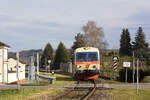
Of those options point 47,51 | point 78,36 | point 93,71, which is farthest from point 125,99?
point 47,51

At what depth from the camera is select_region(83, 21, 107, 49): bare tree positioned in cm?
7069

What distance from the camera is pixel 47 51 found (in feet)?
387

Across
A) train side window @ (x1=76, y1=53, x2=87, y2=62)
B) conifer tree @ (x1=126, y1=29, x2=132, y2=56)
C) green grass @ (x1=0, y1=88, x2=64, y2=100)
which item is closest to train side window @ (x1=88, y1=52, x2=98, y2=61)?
train side window @ (x1=76, y1=53, x2=87, y2=62)

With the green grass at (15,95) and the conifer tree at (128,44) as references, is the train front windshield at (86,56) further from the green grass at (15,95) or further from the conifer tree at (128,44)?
the conifer tree at (128,44)

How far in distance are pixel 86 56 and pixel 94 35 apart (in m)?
43.8

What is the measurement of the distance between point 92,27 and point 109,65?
2666 cm

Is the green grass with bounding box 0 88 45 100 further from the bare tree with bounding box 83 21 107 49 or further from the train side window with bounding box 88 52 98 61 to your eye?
the bare tree with bounding box 83 21 107 49

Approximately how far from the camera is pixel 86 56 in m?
27.2

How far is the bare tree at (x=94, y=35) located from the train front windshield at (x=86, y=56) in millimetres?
43247

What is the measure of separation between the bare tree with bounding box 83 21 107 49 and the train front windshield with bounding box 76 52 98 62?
43247 millimetres

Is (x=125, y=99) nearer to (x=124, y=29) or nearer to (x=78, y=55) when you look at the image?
(x=78, y=55)

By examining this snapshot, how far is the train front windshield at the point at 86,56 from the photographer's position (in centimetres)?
2704

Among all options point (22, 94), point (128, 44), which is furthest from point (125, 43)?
point (22, 94)

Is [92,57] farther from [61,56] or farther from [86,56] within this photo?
[61,56]
